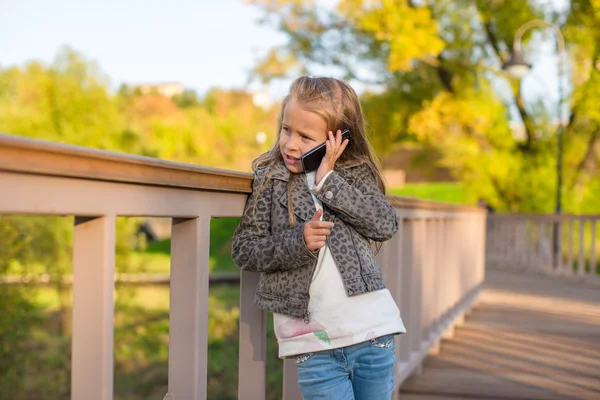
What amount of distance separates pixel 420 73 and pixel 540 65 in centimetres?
269

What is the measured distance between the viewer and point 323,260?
191cm

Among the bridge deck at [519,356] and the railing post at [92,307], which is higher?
the railing post at [92,307]

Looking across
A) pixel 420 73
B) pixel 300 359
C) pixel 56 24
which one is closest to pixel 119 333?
pixel 420 73

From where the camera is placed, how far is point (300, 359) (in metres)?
1.91

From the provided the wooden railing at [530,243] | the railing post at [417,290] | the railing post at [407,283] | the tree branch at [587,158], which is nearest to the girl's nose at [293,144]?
the railing post at [407,283]

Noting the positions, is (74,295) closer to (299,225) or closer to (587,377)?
(299,225)

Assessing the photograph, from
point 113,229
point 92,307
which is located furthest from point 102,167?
point 92,307

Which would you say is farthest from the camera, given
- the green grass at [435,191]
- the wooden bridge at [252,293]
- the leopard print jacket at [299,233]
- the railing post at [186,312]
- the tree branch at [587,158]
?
the green grass at [435,191]

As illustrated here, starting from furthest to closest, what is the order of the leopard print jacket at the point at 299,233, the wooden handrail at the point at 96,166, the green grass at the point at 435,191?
the green grass at the point at 435,191 < the leopard print jacket at the point at 299,233 < the wooden handrail at the point at 96,166

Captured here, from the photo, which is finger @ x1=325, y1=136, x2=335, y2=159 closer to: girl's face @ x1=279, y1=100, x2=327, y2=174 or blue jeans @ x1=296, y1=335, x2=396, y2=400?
girl's face @ x1=279, y1=100, x2=327, y2=174

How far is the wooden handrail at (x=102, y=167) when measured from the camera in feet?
3.53

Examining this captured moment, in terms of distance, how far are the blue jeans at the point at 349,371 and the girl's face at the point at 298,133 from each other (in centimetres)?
48

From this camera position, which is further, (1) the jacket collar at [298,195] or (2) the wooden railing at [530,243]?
(2) the wooden railing at [530,243]

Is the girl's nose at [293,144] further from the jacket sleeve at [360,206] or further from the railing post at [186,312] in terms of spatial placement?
the railing post at [186,312]
